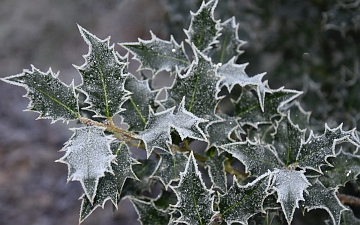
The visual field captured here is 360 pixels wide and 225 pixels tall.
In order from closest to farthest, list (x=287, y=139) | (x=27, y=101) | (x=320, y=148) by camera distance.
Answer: (x=320, y=148) → (x=287, y=139) → (x=27, y=101)

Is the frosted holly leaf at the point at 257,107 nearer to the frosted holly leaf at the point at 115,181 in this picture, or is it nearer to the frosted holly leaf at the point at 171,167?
the frosted holly leaf at the point at 171,167

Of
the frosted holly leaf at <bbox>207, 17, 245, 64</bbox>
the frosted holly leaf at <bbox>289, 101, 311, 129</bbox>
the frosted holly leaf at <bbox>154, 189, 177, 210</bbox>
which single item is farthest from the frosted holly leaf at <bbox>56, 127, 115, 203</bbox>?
the frosted holly leaf at <bbox>289, 101, 311, 129</bbox>

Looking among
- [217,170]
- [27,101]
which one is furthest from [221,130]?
[27,101]

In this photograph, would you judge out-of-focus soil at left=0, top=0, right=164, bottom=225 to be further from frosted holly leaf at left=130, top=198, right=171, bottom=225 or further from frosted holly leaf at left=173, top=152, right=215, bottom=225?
frosted holly leaf at left=173, top=152, right=215, bottom=225

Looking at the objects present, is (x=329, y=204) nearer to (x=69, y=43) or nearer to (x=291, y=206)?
(x=291, y=206)

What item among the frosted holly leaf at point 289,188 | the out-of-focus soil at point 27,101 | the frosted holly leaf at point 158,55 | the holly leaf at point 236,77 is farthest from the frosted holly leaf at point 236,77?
the out-of-focus soil at point 27,101

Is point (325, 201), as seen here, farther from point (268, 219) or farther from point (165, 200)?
point (165, 200)

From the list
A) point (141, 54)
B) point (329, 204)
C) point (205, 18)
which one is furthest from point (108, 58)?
point (329, 204)

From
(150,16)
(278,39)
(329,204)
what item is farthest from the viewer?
(150,16)
